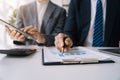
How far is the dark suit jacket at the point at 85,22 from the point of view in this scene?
A: 1.15 m

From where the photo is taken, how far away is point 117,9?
3.95 feet

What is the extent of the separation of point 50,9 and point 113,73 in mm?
1175

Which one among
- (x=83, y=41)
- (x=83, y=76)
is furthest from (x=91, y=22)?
(x=83, y=76)

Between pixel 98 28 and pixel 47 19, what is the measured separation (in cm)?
56

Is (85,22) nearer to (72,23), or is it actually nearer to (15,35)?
(72,23)

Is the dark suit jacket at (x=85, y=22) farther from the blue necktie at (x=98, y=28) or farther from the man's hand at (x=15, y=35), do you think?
the man's hand at (x=15, y=35)

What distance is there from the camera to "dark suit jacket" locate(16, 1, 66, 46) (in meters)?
1.51

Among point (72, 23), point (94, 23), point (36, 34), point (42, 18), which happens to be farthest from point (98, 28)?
point (42, 18)

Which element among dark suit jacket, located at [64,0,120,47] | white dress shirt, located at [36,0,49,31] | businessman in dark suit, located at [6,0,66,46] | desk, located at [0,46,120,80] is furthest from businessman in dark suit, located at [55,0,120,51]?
desk, located at [0,46,120,80]

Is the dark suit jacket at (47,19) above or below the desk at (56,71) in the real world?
above

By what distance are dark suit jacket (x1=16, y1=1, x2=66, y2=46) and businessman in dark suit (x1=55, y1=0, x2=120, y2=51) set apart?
10.7 inches

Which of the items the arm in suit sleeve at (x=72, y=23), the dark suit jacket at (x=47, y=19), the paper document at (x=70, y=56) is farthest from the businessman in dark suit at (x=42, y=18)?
the paper document at (x=70, y=56)

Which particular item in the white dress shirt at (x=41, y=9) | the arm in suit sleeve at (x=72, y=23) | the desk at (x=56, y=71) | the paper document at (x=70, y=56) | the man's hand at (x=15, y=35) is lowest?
the desk at (x=56, y=71)

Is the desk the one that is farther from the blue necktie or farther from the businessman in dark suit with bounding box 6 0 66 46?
the businessman in dark suit with bounding box 6 0 66 46
